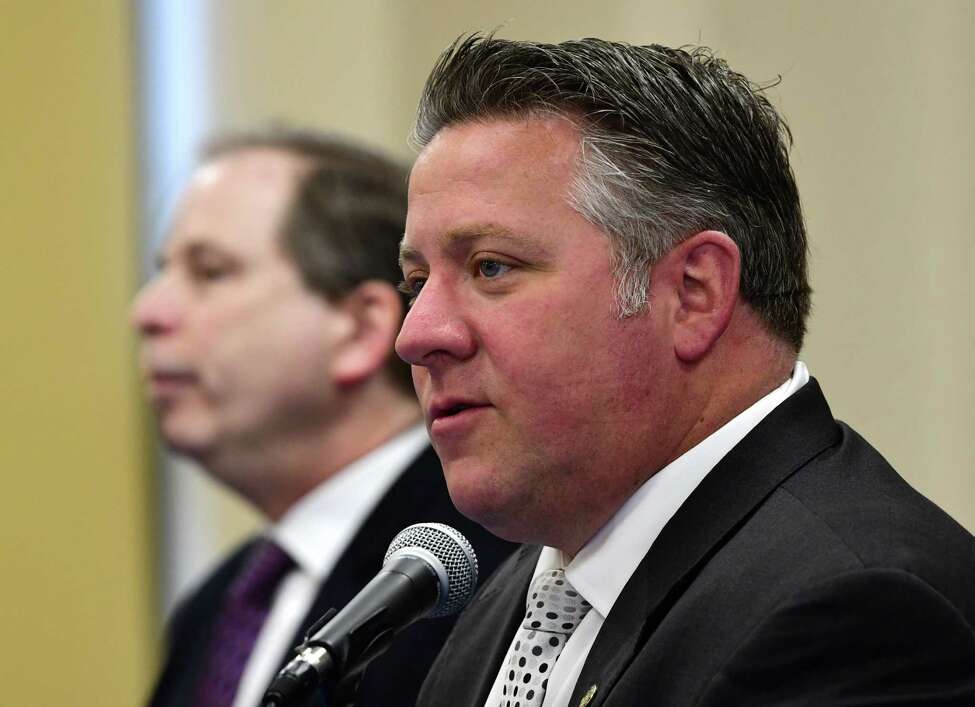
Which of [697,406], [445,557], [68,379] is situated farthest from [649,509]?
[68,379]

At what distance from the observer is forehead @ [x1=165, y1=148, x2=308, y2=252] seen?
3.37 metres

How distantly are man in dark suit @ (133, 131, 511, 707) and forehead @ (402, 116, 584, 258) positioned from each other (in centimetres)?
138

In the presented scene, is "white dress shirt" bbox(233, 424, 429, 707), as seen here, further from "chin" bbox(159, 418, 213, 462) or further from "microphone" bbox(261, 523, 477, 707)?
"microphone" bbox(261, 523, 477, 707)

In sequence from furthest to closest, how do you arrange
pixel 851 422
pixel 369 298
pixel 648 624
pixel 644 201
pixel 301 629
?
pixel 369 298, pixel 851 422, pixel 301 629, pixel 644 201, pixel 648 624

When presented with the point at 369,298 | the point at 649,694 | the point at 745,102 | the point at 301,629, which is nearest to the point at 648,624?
the point at 649,694

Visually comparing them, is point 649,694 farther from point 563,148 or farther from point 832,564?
point 563,148

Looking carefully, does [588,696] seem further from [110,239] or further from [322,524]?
[110,239]

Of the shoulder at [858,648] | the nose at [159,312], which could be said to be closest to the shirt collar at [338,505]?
the nose at [159,312]

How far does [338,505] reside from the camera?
3.23 meters

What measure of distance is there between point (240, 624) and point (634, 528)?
1.65 metres

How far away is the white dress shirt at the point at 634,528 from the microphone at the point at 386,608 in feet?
0.48

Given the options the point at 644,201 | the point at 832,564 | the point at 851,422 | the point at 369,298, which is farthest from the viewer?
the point at 369,298

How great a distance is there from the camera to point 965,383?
9.69 ft

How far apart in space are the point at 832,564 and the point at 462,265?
23.0 inches
